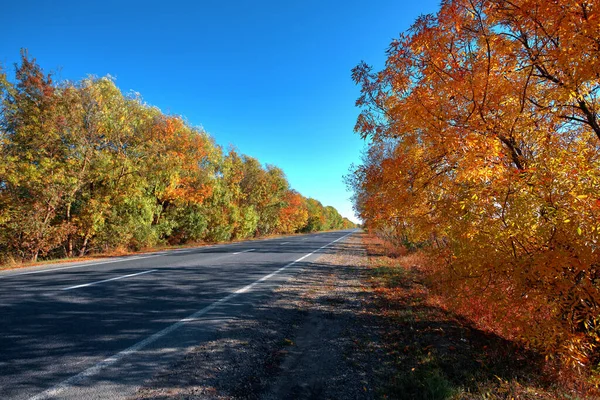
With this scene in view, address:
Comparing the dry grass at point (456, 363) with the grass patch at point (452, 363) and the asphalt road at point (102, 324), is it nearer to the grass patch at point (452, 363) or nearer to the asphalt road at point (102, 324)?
the grass patch at point (452, 363)

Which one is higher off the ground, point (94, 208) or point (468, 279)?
point (94, 208)

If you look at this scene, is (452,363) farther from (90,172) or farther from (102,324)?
(90,172)

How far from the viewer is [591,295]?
9.26 ft

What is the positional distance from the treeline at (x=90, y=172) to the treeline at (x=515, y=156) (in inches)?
665

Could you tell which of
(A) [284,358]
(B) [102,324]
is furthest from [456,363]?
(B) [102,324]

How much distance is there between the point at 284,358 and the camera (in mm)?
3639

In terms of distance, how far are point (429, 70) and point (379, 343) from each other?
4039 millimetres

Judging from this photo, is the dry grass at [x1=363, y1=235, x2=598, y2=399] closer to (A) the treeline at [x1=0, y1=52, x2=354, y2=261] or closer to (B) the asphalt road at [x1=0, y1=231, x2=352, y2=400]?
Answer: (B) the asphalt road at [x1=0, y1=231, x2=352, y2=400]

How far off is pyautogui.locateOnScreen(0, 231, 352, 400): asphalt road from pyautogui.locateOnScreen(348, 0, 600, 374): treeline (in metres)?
4.09

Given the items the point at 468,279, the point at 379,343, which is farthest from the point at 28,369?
the point at 468,279

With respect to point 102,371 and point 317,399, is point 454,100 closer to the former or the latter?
point 317,399

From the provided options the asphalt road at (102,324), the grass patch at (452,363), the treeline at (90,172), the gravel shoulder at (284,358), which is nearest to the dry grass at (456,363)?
the grass patch at (452,363)

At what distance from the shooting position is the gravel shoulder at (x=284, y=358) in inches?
112

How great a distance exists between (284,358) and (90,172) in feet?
57.8
